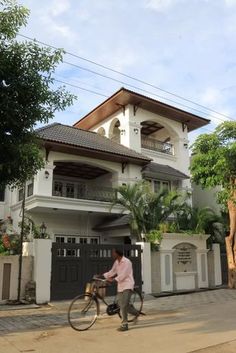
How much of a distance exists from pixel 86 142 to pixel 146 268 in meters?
7.96

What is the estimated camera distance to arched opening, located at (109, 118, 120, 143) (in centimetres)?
2533

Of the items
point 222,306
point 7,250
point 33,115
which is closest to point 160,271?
point 222,306

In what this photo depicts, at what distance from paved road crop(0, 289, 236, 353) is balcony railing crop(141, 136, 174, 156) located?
14115 millimetres

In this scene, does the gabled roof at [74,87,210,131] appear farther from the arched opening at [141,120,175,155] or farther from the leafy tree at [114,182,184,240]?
the leafy tree at [114,182,184,240]

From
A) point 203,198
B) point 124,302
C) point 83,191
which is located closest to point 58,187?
point 83,191

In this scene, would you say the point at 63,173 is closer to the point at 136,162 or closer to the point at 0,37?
the point at 136,162

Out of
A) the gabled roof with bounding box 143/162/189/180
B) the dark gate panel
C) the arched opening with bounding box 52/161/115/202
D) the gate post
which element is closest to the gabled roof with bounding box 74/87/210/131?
the gabled roof with bounding box 143/162/189/180

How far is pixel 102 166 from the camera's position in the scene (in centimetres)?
2128

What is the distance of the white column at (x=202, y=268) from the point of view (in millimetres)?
18000

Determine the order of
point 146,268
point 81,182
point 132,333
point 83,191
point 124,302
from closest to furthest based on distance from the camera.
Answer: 1. point 132,333
2. point 124,302
3. point 146,268
4. point 83,191
5. point 81,182

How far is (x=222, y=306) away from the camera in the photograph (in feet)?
39.7

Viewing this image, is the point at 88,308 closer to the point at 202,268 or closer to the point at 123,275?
the point at 123,275

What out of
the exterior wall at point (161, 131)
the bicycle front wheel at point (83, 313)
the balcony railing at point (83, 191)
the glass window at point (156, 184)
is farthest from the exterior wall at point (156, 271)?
the exterior wall at point (161, 131)

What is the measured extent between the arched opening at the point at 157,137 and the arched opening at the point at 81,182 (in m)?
3.57
